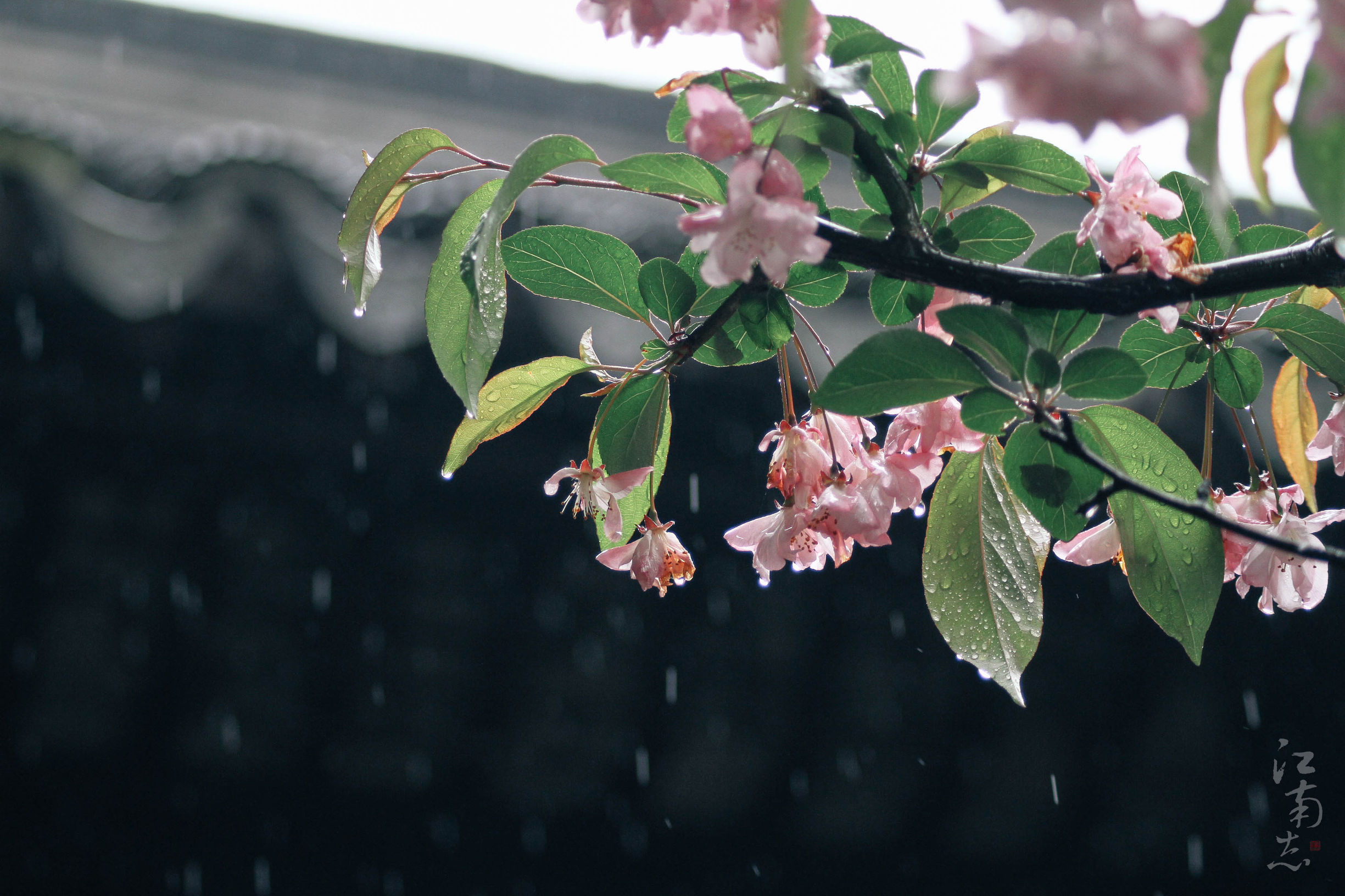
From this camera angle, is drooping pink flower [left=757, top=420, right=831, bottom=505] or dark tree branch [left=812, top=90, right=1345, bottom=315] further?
drooping pink flower [left=757, top=420, right=831, bottom=505]

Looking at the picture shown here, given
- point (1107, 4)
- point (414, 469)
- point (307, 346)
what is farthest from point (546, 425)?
point (1107, 4)

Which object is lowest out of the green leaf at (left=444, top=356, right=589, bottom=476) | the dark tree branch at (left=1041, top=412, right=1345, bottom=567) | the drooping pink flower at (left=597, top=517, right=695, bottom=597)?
the drooping pink flower at (left=597, top=517, right=695, bottom=597)

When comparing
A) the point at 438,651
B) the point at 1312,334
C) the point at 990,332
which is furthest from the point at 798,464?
the point at 438,651

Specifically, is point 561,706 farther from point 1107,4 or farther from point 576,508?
point 1107,4

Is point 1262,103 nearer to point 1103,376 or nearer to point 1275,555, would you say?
point 1103,376

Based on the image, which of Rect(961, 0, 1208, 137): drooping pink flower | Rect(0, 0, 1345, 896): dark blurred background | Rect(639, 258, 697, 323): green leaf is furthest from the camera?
Rect(0, 0, 1345, 896): dark blurred background

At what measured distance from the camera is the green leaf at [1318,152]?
0.19 meters

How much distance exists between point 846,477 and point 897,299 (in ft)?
0.29

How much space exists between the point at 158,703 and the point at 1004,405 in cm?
141

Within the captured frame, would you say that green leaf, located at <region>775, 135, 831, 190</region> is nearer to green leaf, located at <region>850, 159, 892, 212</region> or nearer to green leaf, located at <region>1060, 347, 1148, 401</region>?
green leaf, located at <region>850, 159, 892, 212</region>

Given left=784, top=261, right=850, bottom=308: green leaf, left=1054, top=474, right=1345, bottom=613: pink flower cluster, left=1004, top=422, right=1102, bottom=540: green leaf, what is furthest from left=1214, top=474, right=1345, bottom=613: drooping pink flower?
left=784, top=261, right=850, bottom=308: green leaf

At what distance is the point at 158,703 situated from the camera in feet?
4.29

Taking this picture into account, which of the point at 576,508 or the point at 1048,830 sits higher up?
the point at 576,508

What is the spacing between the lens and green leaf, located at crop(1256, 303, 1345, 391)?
14.3 inches
